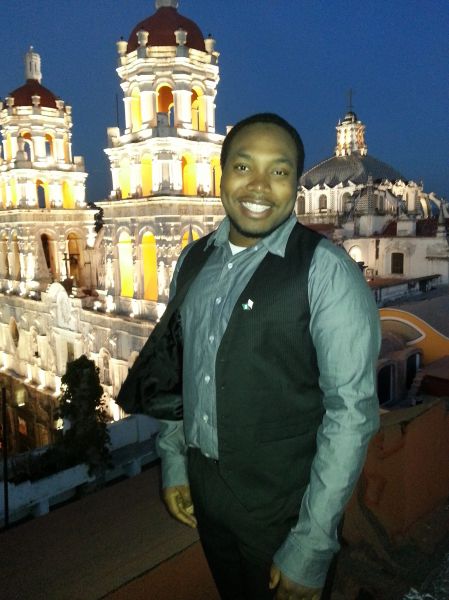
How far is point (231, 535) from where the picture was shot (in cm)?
253

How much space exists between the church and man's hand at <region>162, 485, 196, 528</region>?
12.0 meters

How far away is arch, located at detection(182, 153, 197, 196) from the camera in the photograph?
18.1 m

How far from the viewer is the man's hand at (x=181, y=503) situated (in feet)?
9.45

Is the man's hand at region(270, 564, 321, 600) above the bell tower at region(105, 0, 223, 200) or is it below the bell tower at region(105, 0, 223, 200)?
below

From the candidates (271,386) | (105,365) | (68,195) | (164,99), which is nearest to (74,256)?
(68,195)

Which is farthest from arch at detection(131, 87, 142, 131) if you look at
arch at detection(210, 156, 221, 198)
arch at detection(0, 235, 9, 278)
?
arch at detection(0, 235, 9, 278)

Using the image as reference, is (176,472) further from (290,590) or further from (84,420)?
(84,420)

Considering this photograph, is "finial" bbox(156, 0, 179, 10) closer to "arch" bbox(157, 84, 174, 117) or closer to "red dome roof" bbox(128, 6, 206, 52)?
"red dome roof" bbox(128, 6, 206, 52)

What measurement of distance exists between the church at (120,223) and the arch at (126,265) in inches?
1.8

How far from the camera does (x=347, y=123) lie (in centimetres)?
4656

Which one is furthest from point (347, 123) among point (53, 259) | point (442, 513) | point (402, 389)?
point (442, 513)

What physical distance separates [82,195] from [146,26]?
11.8 metres

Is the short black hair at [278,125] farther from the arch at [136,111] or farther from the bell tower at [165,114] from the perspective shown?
the arch at [136,111]

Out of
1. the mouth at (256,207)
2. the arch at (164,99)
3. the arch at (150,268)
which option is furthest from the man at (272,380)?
the arch at (164,99)
